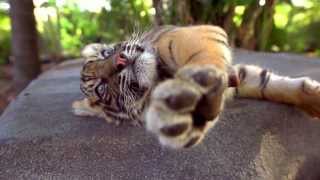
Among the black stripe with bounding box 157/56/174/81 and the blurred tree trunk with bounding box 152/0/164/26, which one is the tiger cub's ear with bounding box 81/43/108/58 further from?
the blurred tree trunk with bounding box 152/0/164/26

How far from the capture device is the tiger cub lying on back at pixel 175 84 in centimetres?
144

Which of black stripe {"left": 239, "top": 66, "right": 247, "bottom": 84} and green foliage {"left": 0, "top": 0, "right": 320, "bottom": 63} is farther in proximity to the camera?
green foliage {"left": 0, "top": 0, "right": 320, "bottom": 63}

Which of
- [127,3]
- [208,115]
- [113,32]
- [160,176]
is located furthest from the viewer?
[113,32]

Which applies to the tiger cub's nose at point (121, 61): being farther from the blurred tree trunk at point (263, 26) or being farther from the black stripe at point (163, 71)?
the blurred tree trunk at point (263, 26)

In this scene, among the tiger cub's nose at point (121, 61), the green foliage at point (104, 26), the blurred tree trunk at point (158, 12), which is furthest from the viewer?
the green foliage at point (104, 26)

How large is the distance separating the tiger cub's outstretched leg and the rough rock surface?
4cm

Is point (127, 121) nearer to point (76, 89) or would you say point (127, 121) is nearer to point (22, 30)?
point (76, 89)

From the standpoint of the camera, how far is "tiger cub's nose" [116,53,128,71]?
7.07 feet

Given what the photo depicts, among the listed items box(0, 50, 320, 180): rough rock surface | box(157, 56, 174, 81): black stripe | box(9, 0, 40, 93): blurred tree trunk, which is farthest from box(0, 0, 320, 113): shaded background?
box(0, 50, 320, 180): rough rock surface

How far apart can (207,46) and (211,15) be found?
75.6 inches

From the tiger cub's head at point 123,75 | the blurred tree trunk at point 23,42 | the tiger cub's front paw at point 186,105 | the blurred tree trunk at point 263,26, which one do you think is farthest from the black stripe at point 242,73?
the blurred tree trunk at point 23,42

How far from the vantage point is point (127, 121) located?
240 centimetres

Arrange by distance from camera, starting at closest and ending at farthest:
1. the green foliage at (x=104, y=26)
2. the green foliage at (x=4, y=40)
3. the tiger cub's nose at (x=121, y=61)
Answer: the tiger cub's nose at (x=121, y=61), the green foliage at (x=104, y=26), the green foliage at (x=4, y=40)

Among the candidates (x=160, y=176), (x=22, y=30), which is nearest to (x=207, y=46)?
(x=160, y=176)
